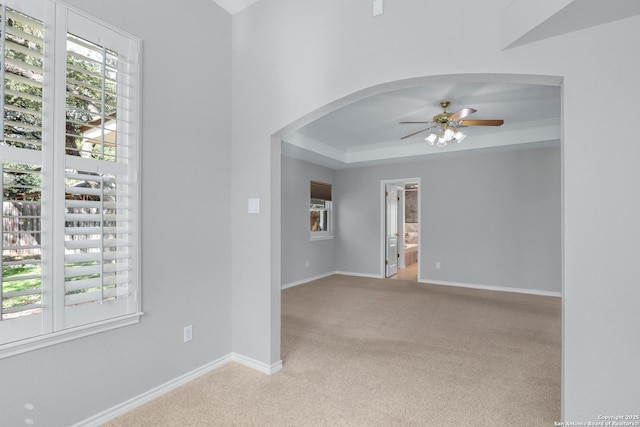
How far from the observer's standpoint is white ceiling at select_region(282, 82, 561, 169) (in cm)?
374

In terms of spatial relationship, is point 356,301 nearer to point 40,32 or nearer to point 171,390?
point 171,390

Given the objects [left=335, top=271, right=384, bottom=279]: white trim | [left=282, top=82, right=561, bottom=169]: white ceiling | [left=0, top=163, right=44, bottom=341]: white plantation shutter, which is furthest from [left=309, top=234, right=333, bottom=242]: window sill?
[left=0, top=163, right=44, bottom=341]: white plantation shutter

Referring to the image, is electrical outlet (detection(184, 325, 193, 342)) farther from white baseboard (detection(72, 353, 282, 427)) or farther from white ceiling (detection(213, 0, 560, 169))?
white ceiling (detection(213, 0, 560, 169))

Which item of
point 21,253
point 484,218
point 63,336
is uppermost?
point 484,218

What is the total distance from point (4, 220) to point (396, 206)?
276 inches

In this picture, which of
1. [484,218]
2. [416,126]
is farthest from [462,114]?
[484,218]

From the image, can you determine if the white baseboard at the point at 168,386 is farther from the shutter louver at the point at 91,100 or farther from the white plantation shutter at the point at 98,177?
the shutter louver at the point at 91,100

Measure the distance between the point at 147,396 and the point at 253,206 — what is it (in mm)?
1516

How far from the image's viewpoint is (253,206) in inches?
104

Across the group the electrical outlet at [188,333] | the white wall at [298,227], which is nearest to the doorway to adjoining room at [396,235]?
the white wall at [298,227]

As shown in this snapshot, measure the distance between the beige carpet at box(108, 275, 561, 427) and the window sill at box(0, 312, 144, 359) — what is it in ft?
1.93

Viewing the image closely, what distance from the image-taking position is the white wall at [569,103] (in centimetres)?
146

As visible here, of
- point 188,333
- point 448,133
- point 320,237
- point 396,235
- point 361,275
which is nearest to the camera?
point 188,333

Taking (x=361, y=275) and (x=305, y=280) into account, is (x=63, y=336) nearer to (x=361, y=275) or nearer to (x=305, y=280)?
(x=305, y=280)
